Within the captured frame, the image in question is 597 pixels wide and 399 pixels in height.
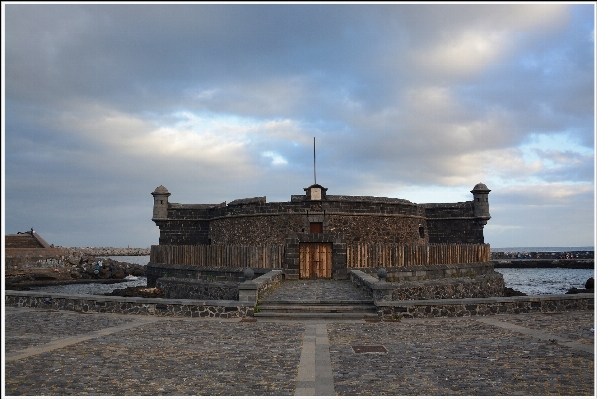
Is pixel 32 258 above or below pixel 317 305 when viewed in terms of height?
above

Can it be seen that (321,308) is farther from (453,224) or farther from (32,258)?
(32,258)

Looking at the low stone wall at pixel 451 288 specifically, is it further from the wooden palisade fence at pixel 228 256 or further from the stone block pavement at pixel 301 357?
the wooden palisade fence at pixel 228 256

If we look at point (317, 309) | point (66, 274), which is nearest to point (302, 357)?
point (317, 309)

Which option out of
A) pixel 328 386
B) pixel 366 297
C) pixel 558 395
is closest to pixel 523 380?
pixel 558 395

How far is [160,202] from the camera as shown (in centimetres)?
2902

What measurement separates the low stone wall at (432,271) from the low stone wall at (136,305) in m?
8.75

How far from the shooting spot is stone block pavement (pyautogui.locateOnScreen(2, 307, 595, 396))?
583cm

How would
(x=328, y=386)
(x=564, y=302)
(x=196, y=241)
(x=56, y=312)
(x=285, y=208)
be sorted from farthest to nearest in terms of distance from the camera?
(x=196, y=241) < (x=285, y=208) < (x=56, y=312) < (x=564, y=302) < (x=328, y=386)

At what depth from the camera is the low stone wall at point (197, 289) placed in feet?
57.2

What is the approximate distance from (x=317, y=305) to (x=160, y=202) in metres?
19.2

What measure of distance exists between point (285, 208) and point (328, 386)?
17.5 m

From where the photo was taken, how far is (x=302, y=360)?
24.0 ft

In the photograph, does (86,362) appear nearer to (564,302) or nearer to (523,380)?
(523,380)

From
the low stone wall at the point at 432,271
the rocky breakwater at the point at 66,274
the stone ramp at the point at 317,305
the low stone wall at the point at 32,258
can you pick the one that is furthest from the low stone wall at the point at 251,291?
the low stone wall at the point at 32,258
